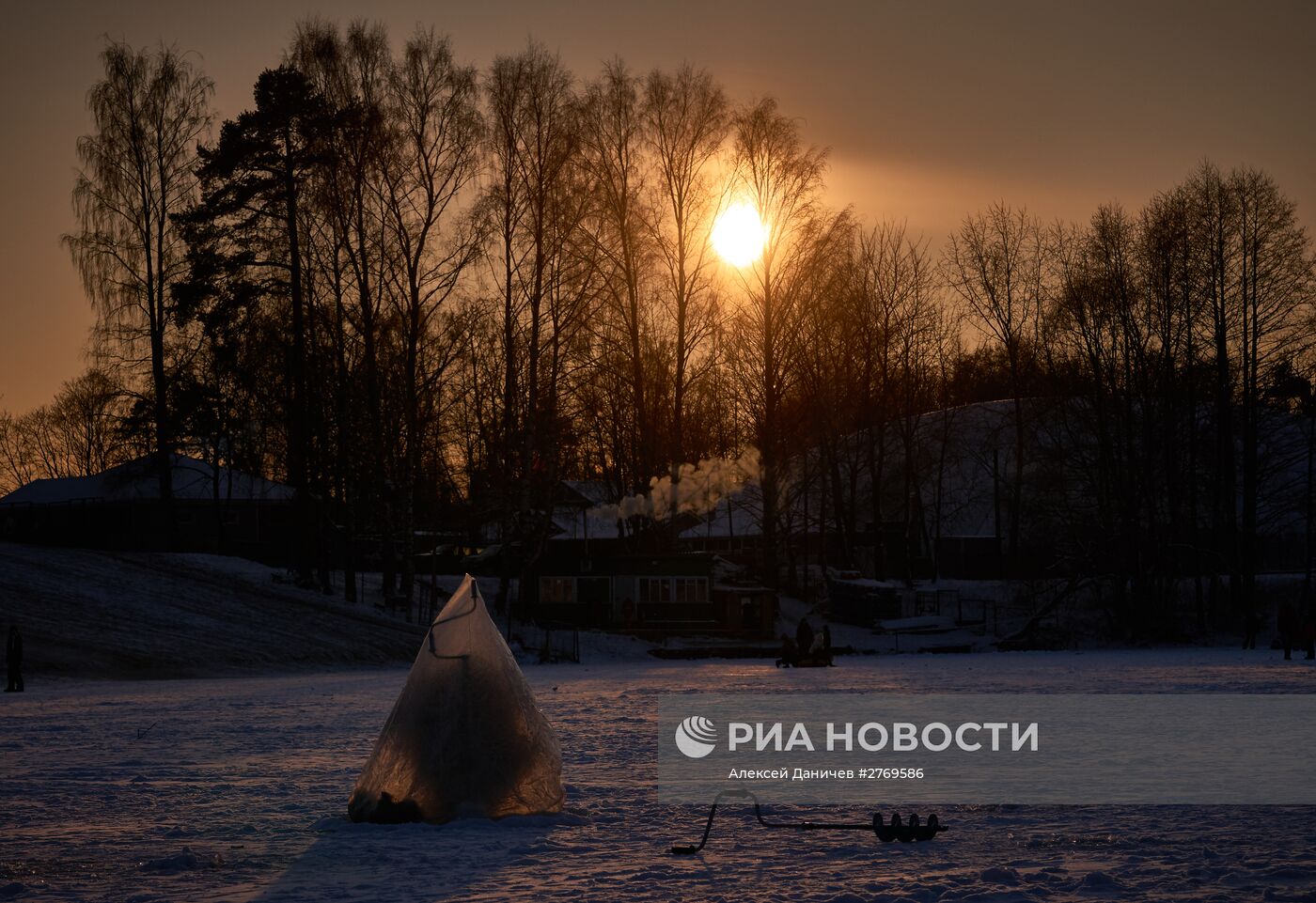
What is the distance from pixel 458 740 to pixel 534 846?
1103 millimetres

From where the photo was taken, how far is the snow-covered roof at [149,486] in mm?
54125

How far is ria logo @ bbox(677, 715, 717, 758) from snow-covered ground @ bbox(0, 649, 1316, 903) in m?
0.50

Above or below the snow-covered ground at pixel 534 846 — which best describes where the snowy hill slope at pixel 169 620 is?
above

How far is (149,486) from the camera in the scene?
Result: 193 feet

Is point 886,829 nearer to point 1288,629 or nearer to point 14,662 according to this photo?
point 14,662

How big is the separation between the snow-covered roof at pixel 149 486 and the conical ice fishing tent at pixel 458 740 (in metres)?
39.7

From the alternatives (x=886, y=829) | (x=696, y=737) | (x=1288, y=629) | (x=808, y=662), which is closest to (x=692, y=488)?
(x=808, y=662)

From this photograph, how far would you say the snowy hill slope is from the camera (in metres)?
33.0

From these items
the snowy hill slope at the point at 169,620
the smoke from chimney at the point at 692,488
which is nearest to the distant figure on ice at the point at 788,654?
the snowy hill slope at the point at 169,620

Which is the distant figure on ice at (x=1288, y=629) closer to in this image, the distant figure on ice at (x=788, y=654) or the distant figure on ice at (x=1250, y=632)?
the distant figure on ice at (x=1250, y=632)

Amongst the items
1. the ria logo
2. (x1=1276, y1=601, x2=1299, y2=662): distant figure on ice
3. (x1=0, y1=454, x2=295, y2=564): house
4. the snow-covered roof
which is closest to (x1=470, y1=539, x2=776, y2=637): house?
(x1=0, y1=454, x2=295, y2=564): house

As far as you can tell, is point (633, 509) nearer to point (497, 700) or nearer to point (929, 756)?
point (929, 756)

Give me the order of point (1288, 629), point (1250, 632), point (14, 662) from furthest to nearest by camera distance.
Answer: point (1250, 632) → point (1288, 629) → point (14, 662)

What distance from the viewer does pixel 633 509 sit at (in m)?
52.1
